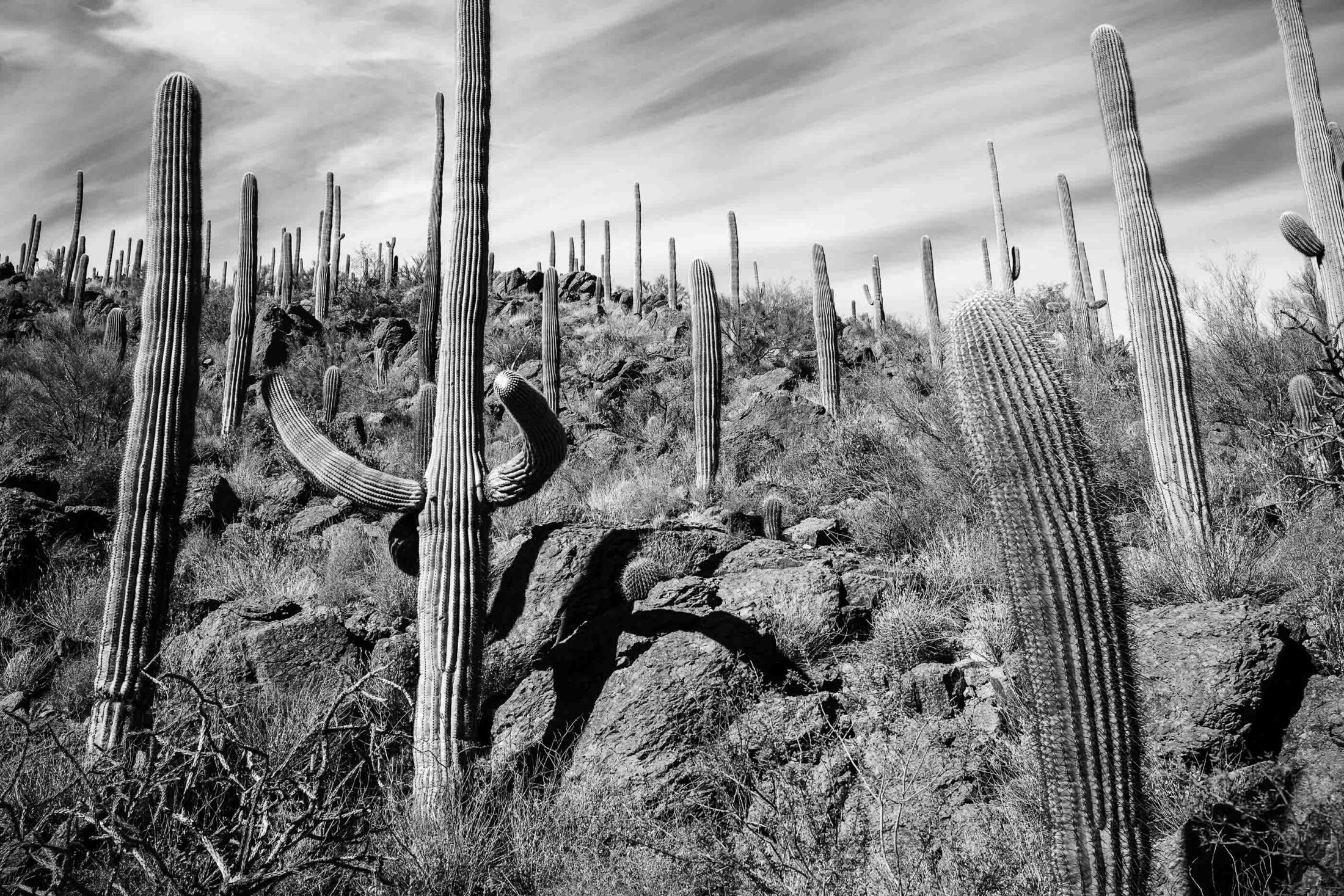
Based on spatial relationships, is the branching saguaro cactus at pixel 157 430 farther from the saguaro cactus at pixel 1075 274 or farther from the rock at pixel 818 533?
the saguaro cactus at pixel 1075 274

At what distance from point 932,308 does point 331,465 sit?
1582 centimetres

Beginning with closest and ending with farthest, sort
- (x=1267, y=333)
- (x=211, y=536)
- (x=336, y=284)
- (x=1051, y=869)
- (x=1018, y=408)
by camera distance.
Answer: (x=1018, y=408), (x=1051, y=869), (x=211, y=536), (x=1267, y=333), (x=336, y=284)

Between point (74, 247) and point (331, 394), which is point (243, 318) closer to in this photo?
point (331, 394)

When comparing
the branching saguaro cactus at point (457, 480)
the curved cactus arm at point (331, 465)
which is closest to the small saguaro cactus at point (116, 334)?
the curved cactus arm at point (331, 465)

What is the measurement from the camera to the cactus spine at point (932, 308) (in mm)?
17734

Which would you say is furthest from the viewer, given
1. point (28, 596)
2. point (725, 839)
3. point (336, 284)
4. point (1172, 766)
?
point (336, 284)

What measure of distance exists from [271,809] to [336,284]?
2762 cm

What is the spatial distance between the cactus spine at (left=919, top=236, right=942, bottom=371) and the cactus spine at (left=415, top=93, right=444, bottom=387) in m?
9.52

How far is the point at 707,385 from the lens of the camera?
36.8 feet

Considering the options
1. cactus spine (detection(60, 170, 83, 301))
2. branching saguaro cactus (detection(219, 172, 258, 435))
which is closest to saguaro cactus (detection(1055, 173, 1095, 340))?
branching saguaro cactus (detection(219, 172, 258, 435))

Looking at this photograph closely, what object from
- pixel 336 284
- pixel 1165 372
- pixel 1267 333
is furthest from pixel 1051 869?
pixel 336 284

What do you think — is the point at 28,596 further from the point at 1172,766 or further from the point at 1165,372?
the point at 1165,372

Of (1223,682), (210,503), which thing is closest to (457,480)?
(1223,682)

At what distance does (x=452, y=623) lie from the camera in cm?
602
